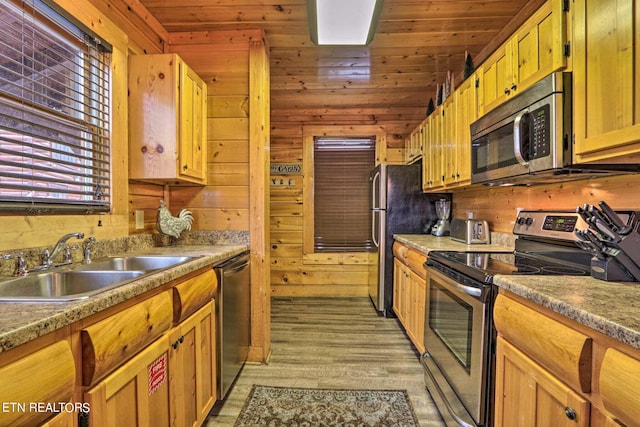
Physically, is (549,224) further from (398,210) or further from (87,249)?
(87,249)

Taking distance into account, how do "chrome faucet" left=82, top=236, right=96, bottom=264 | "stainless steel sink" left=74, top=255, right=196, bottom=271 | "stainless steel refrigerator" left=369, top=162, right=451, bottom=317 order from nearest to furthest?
"chrome faucet" left=82, top=236, right=96, bottom=264 < "stainless steel sink" left=74, top=255, right=196, bottom=271 < "stainless steel refrigerator" left=369, top=162, right=451, bottom=317

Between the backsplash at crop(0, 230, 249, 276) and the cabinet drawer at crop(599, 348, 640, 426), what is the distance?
1916 mm

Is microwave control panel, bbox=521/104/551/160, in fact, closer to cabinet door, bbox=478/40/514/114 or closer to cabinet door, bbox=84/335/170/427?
cabinet door, bbox=478/40/514/114

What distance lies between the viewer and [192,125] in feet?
7.38

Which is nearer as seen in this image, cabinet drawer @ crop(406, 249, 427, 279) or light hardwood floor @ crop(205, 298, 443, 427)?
light hardwood floor @ crop(205, 298, 443, 427)

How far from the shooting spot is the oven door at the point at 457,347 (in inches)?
55.5

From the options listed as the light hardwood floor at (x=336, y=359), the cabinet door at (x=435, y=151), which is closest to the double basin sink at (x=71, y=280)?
the light hardwood floor at (x=336, y=359)

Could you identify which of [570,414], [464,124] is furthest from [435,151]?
[570,414]

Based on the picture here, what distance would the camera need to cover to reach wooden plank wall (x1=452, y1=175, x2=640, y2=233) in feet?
4.86

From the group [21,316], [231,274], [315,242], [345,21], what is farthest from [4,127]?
[315,242]

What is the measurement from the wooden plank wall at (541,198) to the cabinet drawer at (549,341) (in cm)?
80

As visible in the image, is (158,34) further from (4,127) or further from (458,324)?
(458,324)

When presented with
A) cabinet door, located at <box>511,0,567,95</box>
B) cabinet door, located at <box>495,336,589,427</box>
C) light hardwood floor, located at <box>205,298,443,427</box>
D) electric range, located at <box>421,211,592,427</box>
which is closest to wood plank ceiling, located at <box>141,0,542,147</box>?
cabinet door, located at <box>511,0,567,95</box>

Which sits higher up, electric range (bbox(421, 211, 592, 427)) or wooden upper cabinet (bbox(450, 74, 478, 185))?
wooden upper cabinet (bbox(450, 74, 478, 185))
